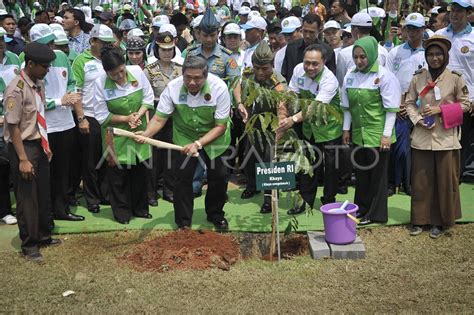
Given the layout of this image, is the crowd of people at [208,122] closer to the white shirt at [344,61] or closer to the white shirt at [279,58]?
the white shirt at [344,61]

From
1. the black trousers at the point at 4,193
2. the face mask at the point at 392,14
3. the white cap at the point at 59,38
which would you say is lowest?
the black trousers at the point at 4,193

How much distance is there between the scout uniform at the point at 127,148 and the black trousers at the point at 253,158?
132cm

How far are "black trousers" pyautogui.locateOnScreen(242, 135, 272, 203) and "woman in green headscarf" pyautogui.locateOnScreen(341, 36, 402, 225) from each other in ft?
3.17

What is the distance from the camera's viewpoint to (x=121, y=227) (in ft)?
22.2

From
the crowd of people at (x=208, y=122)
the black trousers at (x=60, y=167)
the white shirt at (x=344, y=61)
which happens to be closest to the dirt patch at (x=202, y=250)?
the crowd of people at (x=208, y=122)

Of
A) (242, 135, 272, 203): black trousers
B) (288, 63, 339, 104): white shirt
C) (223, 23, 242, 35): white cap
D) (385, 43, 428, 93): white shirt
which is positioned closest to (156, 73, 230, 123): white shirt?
(242, 135, 272, 203): black trousers

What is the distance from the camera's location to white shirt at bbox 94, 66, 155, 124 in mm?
6555

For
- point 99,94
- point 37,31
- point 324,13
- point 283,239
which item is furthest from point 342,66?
point 324,13

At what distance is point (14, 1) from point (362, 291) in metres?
12.4

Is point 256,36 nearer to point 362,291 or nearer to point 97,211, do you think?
point 97,211

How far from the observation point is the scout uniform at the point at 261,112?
6.53 m

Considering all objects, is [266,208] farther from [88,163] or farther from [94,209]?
[88,163]

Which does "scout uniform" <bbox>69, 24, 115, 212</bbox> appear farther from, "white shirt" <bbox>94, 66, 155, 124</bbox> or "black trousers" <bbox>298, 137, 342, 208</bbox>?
"black trousers" <bbox>298, 137, 342, 208</bbox>

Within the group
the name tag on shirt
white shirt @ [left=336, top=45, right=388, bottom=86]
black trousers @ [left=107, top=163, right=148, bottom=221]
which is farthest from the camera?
white shirt @ [left=336, top=45, right=388, bottom=86]
